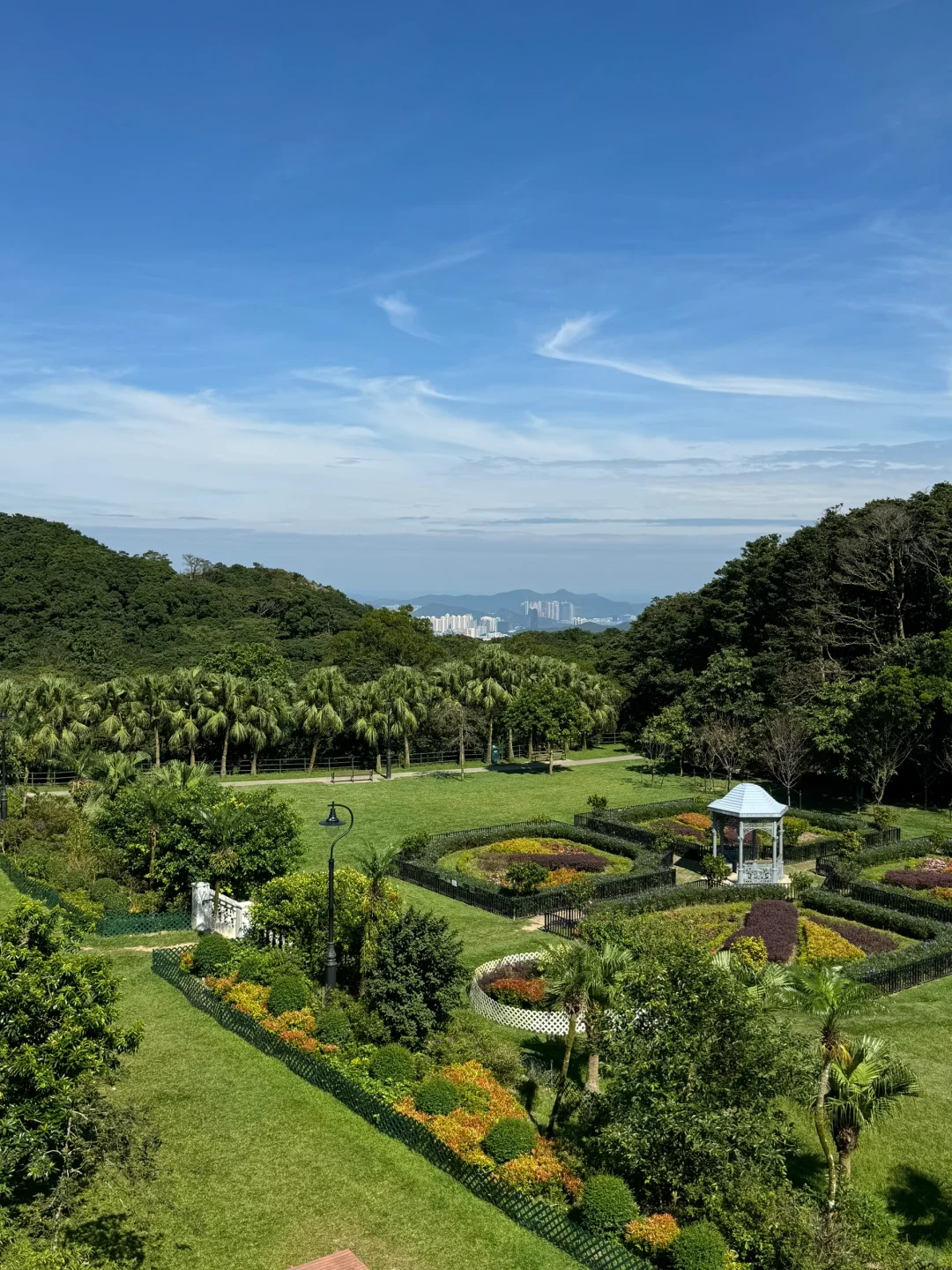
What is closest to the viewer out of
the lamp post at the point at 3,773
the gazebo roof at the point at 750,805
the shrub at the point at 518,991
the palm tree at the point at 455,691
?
the shrub at the point at 518,991

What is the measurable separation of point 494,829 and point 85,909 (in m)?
17.8

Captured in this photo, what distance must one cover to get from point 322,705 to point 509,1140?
145ft

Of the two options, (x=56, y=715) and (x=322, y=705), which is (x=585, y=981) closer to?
(x=56, y=715)

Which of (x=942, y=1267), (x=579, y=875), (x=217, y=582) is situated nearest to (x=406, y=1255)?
(x=942, y=1267)

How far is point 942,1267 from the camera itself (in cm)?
1313

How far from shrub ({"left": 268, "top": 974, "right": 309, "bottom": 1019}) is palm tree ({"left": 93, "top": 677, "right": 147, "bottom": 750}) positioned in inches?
1340

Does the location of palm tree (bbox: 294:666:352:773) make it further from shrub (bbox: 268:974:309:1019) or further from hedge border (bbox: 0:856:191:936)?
shrub (bbox: 268:974:309:1019)

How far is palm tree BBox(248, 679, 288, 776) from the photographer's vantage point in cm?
5588

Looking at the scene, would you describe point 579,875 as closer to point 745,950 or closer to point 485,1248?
point 745,950

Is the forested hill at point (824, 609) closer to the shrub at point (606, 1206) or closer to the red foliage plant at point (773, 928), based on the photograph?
the red foliage plant at point (773, 928)

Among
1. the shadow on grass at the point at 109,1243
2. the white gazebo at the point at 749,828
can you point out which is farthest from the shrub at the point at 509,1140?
the white gazebo at the point at 749,828

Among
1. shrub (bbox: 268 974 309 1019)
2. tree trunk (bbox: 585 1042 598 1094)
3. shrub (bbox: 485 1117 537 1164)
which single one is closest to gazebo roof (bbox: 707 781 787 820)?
tree trunk (bbox: 585 1042 598 1094)

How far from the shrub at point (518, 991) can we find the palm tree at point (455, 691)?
3776 centimetres

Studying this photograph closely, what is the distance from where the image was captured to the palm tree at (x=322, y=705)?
189 ft
